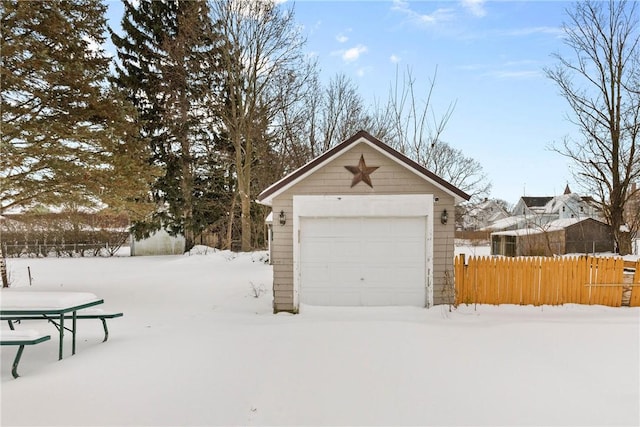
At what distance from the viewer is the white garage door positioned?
7906mm

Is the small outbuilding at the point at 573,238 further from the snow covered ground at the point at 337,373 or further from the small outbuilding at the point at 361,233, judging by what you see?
the small outbuilding at the point at 361,233

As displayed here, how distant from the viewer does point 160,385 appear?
3701mm

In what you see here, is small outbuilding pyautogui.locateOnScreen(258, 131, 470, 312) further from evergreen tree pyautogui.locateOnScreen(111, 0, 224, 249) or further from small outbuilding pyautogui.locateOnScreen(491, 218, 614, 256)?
small outbuilding pyautogui.locateOnScreen(491, 218, 614, 256)

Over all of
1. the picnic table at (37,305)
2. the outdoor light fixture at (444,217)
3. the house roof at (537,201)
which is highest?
the house roof at (537,201)

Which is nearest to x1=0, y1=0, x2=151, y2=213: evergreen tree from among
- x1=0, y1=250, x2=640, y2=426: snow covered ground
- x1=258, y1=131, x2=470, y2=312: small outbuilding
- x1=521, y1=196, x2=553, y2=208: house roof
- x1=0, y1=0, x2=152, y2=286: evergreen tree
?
x1=0, y1=0, x2=152, y2=286: evergreen tree

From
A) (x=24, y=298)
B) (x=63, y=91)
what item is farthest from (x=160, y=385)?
(x=63, y=91)

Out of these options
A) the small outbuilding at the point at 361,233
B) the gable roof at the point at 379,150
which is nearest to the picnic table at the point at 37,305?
the small outbuilding at the point at 361,233

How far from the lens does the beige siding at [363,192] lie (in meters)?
7.83

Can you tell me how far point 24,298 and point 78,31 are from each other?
8.36 meters

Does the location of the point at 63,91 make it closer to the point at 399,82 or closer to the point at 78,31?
the point at 78,31

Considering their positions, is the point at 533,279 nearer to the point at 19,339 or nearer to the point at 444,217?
the point at 444,217

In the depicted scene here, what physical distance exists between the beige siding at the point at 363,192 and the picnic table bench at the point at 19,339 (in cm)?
455

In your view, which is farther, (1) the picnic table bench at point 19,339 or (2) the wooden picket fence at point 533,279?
(2) the wooden picket fence at point 533,279

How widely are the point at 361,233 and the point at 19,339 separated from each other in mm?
6030
